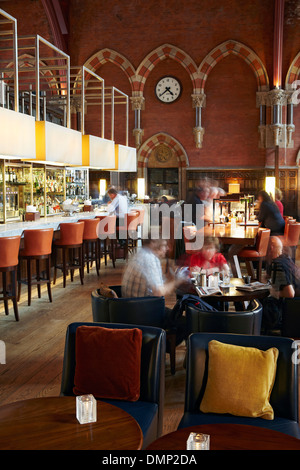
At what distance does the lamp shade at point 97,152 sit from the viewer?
829cm

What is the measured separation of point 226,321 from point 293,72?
1261 centimetres

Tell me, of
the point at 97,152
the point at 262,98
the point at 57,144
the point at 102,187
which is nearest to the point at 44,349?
the point at 57,144

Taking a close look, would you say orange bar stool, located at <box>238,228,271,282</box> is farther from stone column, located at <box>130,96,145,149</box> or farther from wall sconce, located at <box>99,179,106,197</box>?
stone column, located at <box>130,96,145,149</box>

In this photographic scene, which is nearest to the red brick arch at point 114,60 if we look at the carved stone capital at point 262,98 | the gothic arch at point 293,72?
the carved stone capital at point 262,98

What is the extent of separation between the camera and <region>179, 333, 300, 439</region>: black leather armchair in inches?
93.3

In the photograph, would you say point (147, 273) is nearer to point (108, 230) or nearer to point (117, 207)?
point (108, 230)

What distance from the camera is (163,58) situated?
14883mm

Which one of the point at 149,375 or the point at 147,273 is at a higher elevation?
the point at 147,273

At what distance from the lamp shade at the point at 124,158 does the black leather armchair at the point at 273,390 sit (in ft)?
24.9

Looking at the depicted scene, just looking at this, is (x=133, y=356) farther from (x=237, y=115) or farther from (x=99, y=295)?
(x=237, y=115)

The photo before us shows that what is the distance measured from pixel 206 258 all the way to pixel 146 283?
3.94ft

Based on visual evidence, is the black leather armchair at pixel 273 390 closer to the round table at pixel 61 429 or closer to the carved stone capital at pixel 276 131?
the round table at pixel 61 429

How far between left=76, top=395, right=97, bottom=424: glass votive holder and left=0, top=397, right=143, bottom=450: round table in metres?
0.02

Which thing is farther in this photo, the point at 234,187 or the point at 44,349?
the point at 234,187
